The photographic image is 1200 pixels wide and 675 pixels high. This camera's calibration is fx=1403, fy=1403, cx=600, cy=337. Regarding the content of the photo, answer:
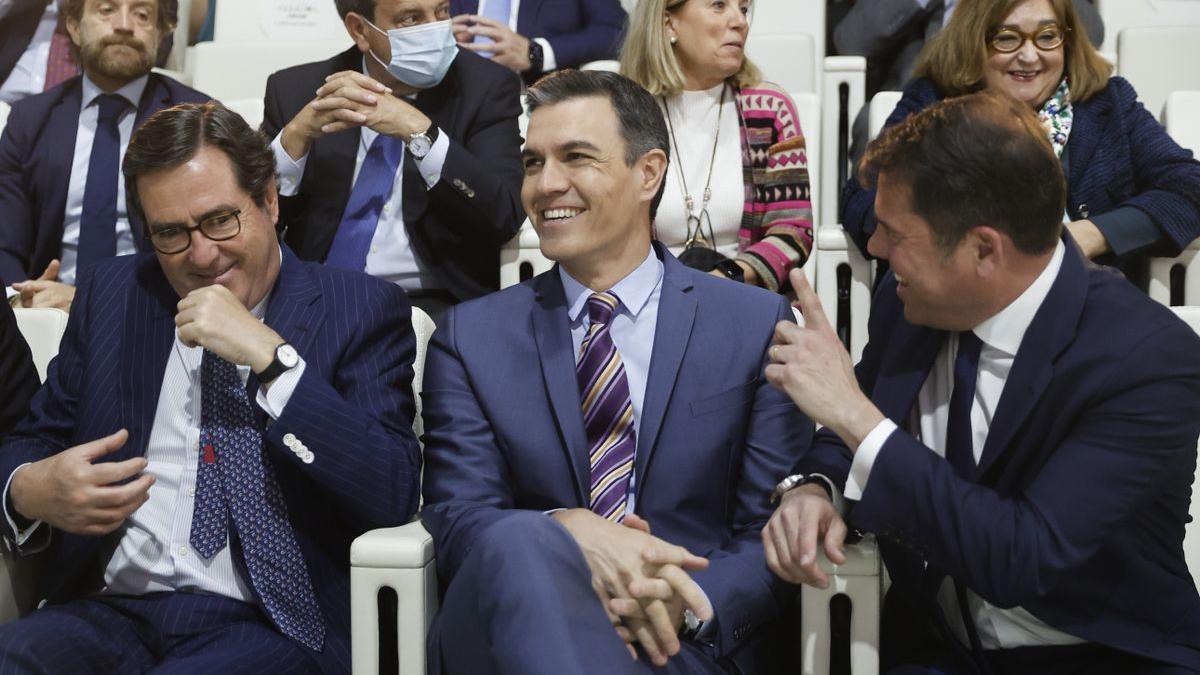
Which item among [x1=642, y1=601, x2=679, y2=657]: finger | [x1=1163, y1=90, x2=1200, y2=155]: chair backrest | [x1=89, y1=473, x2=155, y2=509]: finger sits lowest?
[x1=642, y1=601, x2=679, y2=657]: finger

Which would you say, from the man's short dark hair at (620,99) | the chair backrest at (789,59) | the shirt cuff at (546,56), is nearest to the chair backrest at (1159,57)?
the chair backrest at (789,59)

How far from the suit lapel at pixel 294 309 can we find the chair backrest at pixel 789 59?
1800 millimetres

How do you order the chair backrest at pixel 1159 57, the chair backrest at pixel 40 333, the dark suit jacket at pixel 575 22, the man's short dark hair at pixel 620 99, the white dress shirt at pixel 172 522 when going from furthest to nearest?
the dark suit jacket at pixel 575 22 < the chair backrest at pixel 1159 57 < the chair backrest at pixel 40 333 < the man's short dark hair at pixel 620 99 < the white dress shirt at pixel 172 522

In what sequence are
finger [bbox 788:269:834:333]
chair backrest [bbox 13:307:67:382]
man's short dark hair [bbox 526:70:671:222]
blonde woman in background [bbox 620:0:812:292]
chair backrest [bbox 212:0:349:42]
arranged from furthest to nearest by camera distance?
chair backrest [bbox 212:0:349:42] < blonde woman in background [bbox 620:0:812:292] < chair backrest [bbox 13:307:67:382] < man's short dark hair [bbox 526:70:671:222] < finger [bbox 788:269:834:333]

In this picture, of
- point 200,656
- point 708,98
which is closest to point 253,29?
point 708,98

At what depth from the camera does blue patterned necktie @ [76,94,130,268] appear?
303 cm

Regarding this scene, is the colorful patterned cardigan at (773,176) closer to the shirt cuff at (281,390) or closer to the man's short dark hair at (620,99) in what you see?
the man's short dark hair at (620,99)

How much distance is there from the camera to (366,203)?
288cm

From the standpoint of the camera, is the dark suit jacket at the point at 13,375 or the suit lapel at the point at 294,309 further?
the dark suit jacket at the point at 13,375

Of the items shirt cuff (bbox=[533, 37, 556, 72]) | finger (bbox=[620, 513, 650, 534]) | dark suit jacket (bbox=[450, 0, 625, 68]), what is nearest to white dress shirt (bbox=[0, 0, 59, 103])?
dark suit jacket (bbox=[450, 0, 625, 68])

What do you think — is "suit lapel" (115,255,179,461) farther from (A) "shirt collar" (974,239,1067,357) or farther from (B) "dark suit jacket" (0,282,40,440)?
(A) "shirt collar" (974,239,1067,357)

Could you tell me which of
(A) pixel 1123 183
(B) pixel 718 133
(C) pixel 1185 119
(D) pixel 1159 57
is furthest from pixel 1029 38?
(D) pixel 1159 57

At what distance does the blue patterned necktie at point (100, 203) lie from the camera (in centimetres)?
303

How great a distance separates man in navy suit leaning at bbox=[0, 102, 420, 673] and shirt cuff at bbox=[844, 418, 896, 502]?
64 cm
